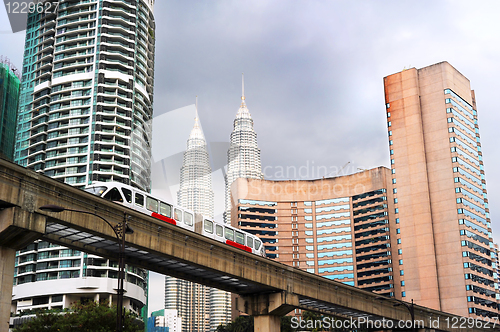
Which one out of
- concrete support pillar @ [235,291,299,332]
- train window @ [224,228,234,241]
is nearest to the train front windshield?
train window @ [224,228,234,241]

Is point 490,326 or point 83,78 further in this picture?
point 83,78

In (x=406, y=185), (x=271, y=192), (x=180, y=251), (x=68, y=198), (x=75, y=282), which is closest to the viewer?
(x=68, y=198)

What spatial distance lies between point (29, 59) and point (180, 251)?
4063 inches

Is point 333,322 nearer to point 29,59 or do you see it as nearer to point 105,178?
point 105,178

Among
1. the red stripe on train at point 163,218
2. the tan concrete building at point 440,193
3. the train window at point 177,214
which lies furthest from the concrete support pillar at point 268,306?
the tan concrete building at point 440,193

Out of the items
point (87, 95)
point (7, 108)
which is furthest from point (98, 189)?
point (7, 108)

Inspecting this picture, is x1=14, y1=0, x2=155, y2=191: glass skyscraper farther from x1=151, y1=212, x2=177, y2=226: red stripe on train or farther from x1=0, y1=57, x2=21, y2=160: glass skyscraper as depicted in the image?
x1=151, y1=212, x2=177, y2=226: red stripe on train

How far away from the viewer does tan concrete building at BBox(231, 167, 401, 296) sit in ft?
509

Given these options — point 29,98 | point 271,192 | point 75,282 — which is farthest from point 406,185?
point 29,98

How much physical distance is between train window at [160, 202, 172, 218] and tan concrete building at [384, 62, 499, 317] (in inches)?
3515

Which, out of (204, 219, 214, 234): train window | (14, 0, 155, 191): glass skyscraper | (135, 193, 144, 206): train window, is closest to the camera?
(135, 193, 144, 206): train window

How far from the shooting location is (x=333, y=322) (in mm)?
118125

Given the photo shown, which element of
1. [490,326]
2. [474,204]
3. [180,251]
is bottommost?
[490,326]

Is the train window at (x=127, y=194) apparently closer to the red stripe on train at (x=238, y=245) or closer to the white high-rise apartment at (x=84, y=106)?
the red stripe on train at (x=238, y=245)
